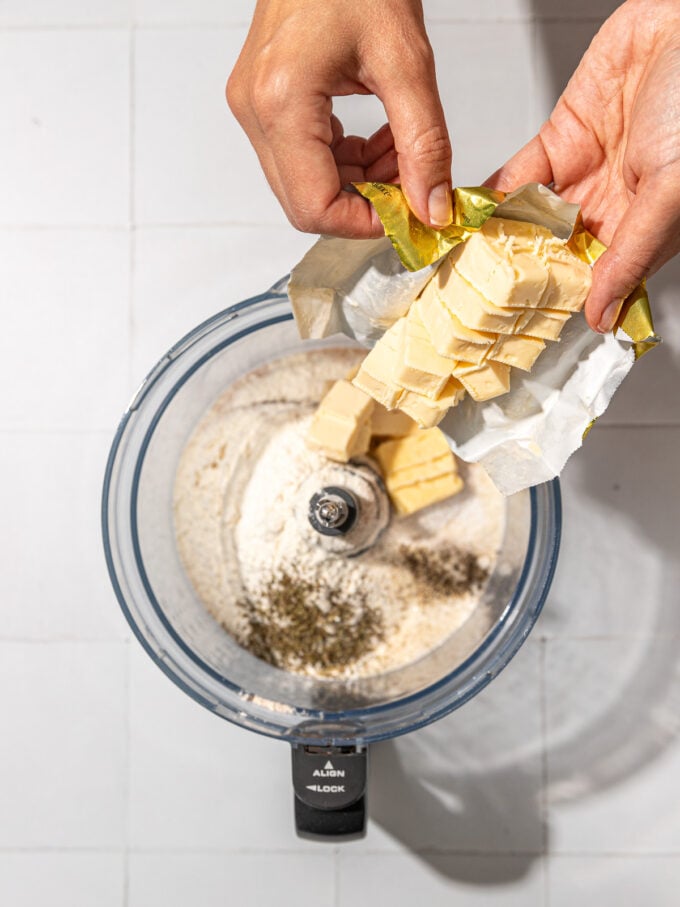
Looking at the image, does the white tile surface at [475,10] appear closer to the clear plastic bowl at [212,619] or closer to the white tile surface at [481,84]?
the white tile surface at [481,84]

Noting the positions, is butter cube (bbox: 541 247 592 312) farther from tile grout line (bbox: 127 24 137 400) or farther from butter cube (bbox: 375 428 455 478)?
tile grout line (bbox: 127 24 137 400)

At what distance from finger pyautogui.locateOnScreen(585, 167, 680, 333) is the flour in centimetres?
26

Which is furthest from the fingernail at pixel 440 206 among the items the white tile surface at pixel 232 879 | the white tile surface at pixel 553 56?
the white tile surface at pixel 232 879

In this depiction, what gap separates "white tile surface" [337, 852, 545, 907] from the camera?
90 centimetres

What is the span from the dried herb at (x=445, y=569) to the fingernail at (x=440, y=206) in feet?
1.15

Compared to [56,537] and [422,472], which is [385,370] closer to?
[422,472]

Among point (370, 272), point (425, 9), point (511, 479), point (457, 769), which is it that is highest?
point (425, 9)

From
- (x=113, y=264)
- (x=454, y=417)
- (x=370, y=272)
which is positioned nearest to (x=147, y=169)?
(x=113, y=264)

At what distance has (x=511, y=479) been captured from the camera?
77 cm

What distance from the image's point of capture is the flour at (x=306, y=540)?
84 centimetres

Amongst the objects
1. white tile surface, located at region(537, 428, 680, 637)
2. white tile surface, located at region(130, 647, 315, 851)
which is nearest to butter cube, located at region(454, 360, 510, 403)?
white tile surface, located at region(537, 428, 680, 637)

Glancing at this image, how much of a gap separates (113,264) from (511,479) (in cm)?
46

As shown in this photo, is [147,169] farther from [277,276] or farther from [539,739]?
[539,739]

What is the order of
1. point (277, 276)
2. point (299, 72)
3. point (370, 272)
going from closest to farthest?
point (299, 72) → point (370, 272) → point (277, 276)
